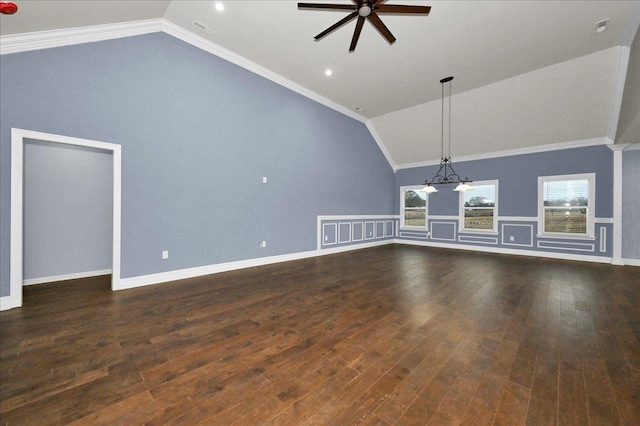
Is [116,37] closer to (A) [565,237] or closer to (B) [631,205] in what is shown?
(A) [565,237]

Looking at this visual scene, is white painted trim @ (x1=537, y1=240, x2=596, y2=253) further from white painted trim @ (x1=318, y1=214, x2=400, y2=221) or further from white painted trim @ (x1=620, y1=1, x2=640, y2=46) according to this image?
white painted trim @ (x1=620, y1=1, x2=640, y2=46)

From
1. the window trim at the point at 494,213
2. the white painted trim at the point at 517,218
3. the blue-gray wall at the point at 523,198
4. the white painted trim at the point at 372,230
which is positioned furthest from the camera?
the white painted trim at the point at 372,230

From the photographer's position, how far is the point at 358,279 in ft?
13.0

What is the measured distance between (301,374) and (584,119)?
24.5ft

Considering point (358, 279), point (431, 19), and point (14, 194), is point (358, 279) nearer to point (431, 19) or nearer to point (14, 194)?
point (431, 19)

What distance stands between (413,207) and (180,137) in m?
7.26

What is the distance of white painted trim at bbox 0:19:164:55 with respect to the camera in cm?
268

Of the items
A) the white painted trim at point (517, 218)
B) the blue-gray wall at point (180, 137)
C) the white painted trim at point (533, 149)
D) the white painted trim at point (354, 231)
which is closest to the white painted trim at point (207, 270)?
the blue-gray wall at point (180, 137)

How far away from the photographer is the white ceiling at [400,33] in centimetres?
314

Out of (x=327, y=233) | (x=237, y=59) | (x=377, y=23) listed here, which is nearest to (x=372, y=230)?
(x=327, y=233)

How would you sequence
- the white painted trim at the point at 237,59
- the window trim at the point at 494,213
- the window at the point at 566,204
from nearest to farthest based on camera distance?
the white painted trim at the point at 237,59 → the window at the point at 566,204 → the window trim at the point at 494,213

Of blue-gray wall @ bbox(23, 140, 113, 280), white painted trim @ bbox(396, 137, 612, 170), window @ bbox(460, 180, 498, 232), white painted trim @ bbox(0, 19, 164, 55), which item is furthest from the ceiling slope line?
window @ bbox(460, 180, 498, 232)

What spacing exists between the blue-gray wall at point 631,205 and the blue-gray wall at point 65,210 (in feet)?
33.2

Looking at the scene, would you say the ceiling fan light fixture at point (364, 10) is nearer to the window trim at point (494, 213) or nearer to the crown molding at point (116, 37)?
the crown molding at point (116, 37)
